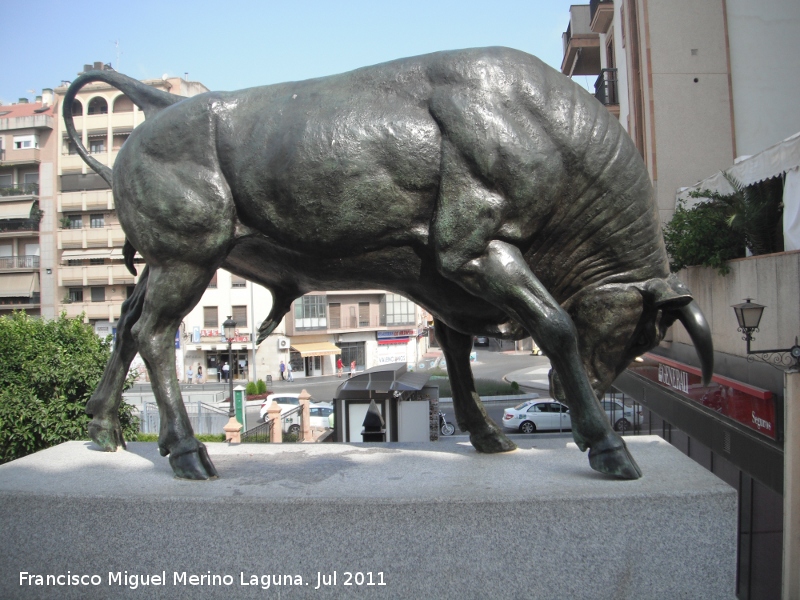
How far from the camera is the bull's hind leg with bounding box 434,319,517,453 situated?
13.6 feet

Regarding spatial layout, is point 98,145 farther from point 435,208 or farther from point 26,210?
point 435,208

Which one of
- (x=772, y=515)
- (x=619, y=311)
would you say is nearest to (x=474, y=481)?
(x=619, y=311)

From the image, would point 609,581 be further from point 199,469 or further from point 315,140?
point 315,140

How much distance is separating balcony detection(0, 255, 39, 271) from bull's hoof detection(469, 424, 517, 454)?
37.3 m

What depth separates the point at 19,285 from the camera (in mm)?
35188

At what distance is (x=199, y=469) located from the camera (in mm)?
3646

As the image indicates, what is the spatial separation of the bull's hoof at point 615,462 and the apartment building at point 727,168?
8.48 feet

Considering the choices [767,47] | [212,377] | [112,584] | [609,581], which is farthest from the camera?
[212,377]

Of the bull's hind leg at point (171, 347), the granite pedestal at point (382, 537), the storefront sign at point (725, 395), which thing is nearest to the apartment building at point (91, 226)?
the storefront sign at point (725, 395)

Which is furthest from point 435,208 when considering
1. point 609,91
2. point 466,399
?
point 609,91

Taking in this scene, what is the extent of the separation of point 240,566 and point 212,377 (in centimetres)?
3220

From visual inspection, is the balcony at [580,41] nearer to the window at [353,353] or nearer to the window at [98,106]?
the window at [353,353]

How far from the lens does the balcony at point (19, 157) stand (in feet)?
116

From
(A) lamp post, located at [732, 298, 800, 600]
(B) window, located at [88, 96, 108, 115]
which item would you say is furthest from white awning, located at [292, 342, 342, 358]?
(A) lamp post, located at [732, 298, 800, 600]
